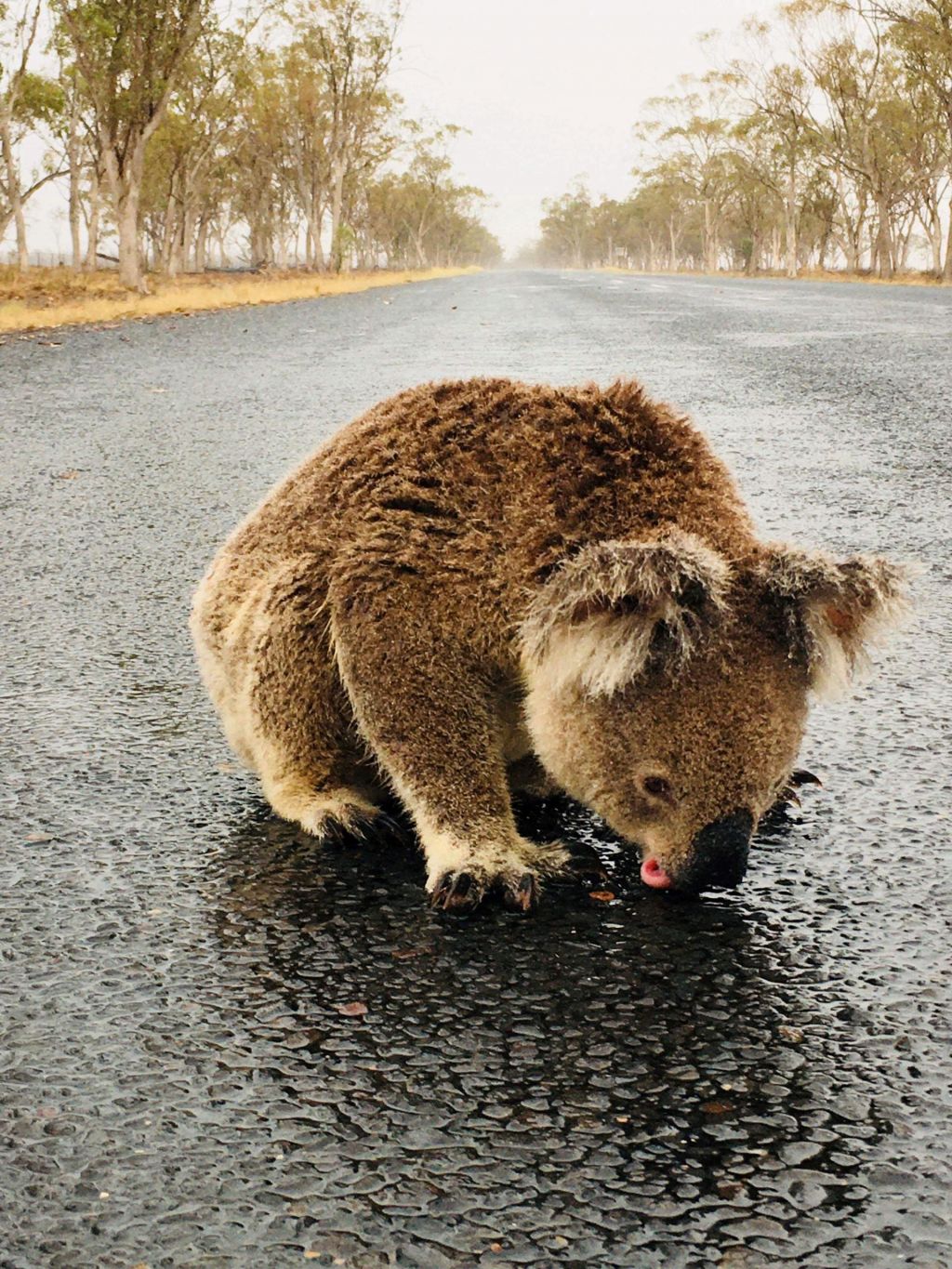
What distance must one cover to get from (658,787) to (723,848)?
0.49 ft

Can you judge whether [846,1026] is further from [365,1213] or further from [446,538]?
[446,538]

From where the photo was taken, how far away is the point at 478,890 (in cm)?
233

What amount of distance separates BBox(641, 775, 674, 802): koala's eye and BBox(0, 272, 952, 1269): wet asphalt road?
25cm

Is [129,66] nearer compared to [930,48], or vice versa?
[129,66]

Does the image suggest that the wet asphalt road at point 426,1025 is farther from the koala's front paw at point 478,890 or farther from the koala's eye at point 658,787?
the koala's eye at point 658,787

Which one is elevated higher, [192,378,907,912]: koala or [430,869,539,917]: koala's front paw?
[192,378,907,912]: koala

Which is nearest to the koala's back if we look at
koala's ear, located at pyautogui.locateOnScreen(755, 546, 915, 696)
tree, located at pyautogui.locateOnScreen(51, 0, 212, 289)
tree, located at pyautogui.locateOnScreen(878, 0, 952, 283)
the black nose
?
koala's ear, located at pyautogui.locateOnScreen(755, 546, 915, 696)

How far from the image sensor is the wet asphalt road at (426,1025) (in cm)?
147

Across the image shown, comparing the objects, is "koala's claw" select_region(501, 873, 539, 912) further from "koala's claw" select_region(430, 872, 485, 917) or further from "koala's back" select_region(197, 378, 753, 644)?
"koala's back" select_region(197, 378, 753, 644)

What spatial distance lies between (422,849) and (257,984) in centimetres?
63

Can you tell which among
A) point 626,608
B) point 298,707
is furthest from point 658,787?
point 298,707

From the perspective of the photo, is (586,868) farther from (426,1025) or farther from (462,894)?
(426,1025)

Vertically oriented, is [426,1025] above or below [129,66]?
below

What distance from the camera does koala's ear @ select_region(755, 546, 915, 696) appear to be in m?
2.13
